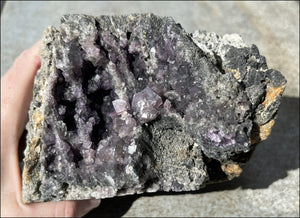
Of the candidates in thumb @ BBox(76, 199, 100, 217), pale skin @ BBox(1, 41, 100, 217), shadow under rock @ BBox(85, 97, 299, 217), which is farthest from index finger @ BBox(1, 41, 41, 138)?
shadow under rock @ BBox(85, 97, 299, 217)

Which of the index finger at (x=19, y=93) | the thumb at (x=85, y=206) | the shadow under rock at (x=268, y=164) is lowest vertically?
the thumb at (x=85, y=206)

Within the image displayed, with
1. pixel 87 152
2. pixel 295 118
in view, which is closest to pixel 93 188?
pixel 87 152

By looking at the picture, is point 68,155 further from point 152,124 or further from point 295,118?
point 295,118

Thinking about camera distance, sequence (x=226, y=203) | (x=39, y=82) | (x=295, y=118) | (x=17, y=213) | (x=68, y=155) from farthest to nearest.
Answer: (x=295, y=118)
(x=226, y=203)
(x=17, y=213)
(x=39, y=82)
(x=68, y=155)

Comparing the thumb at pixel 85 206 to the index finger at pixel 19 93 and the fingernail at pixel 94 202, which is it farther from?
the index finger at pixel 19 93

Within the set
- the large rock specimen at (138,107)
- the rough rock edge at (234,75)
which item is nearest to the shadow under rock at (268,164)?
the rough rock edge at (234,75)

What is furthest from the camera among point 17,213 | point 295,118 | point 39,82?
point 295,118

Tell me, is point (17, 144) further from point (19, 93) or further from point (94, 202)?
point (94, 202)
